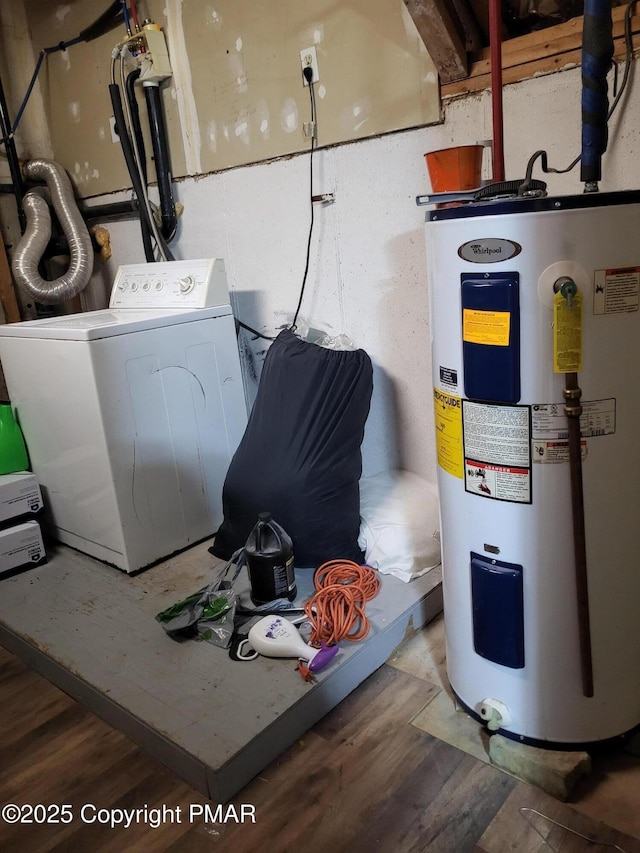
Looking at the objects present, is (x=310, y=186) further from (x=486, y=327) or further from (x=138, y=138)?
(x=486, y=327)

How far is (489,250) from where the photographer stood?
3.58ft

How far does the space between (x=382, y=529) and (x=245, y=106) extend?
1613 millimetres

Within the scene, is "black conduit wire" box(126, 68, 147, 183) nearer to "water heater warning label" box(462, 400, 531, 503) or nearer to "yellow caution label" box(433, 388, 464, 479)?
"yellow caution label" box(433, 388, 464, 479)

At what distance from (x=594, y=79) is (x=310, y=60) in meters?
1.23

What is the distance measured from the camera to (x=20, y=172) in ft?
9.86

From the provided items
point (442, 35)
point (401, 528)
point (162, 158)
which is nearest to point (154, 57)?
point (162, 158)

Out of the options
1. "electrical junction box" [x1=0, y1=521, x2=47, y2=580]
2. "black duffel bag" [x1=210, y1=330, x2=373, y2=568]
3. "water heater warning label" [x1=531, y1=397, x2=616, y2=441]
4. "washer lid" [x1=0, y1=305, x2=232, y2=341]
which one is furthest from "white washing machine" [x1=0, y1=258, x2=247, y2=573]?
"water heater warning label" [x1=531, y1=397, x2=616, y2=441]

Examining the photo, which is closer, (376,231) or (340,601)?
(340,601)

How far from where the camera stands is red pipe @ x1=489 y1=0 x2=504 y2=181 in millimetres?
1294

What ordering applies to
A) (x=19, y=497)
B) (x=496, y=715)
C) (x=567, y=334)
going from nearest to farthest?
1. (x=567, y=334)
2. (x=496, y=715)
3. (x=19, y=497)

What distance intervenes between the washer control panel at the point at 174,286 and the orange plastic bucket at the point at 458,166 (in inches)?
38.1

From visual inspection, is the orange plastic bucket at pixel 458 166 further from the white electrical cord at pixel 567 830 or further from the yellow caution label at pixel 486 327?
the white electrical cord at pixel 567 830

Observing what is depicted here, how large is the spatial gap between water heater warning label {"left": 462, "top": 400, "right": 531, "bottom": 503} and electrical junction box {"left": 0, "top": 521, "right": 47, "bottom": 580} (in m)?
1.58

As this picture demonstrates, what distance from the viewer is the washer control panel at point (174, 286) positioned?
7.14 feet
